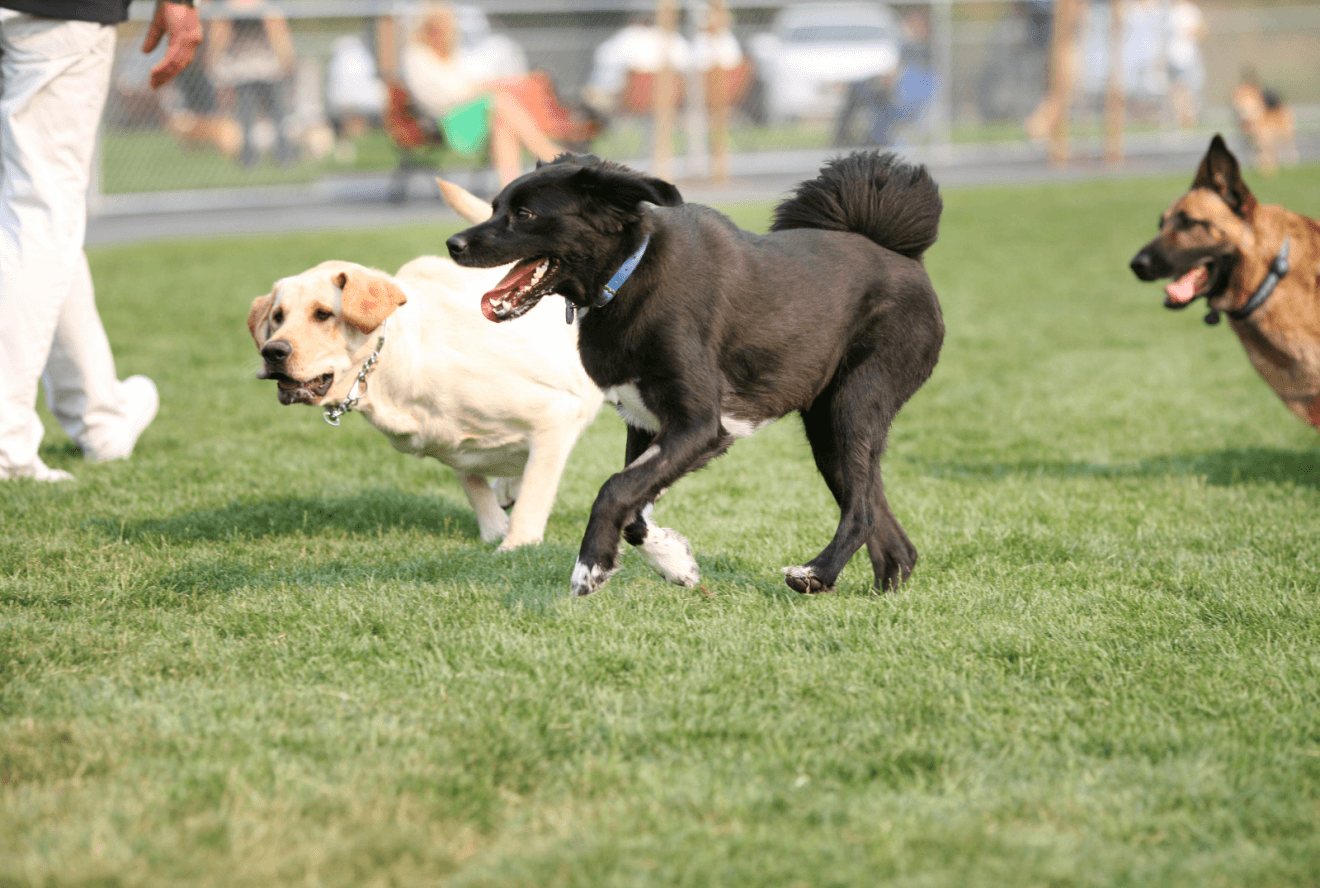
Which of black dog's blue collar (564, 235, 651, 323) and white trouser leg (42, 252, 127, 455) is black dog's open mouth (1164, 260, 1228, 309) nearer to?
black dog's blue collar (564, 235, 651, 323)

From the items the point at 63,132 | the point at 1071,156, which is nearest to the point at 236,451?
the point at 63,132

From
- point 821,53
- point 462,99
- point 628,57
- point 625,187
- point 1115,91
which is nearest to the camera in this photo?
point 625,187

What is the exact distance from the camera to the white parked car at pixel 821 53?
1833 cm

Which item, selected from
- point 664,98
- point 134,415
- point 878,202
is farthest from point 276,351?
point 664,98

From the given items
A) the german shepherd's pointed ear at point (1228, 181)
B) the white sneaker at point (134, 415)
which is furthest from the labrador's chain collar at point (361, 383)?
the german shepherd's pointed ear at point (1228, 181)

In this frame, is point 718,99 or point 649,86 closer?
point 718,99

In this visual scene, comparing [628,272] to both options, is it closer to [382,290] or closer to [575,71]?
[382,290]

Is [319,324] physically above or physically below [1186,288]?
above

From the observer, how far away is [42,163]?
4.85 metres

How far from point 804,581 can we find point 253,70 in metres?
15.2

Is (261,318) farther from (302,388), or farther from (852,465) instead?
(852,465)

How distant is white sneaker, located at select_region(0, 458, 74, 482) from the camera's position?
4938 mm

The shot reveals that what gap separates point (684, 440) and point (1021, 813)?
→ 124 cm

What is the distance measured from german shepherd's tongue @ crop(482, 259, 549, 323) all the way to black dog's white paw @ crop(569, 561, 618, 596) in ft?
2.23
